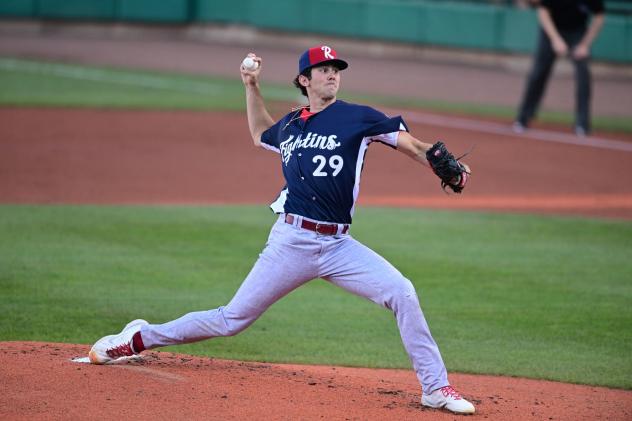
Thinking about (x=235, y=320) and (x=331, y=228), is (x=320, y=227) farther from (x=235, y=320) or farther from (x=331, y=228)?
(x=235, y=320)

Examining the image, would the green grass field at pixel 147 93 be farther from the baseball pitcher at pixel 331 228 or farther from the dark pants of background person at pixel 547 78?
the baseball pitcher at pixel 331 228

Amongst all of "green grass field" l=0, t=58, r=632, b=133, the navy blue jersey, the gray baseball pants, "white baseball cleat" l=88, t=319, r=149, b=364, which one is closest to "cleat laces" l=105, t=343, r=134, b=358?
"white baseball cleat" l=88, t=319, r=149, b=364

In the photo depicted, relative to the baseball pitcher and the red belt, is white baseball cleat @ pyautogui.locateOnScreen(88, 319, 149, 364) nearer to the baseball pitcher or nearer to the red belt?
the baseball pitcher

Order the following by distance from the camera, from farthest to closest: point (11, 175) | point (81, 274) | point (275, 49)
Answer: point (275, 49), point (11, 175), point (81, 274)

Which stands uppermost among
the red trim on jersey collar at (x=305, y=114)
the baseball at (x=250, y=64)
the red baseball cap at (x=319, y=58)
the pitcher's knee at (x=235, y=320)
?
the red baseball cap at (x=319, y=58)

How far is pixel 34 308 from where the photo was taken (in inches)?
304

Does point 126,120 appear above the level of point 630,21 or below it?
below

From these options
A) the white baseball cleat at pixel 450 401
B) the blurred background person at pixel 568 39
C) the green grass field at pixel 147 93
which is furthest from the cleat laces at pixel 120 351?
the green grass field at pixel 147 93

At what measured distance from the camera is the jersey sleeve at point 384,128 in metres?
5.50

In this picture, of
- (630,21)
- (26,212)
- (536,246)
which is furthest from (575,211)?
(630,21)

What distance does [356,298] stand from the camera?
8.69m

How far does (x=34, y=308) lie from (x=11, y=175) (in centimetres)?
541

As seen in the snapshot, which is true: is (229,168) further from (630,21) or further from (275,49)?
(275,49)

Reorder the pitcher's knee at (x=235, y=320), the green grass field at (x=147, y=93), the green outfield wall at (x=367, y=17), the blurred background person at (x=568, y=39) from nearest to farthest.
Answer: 1. the pitcher's knee at (x=235, y=320)
2. the blurred background person at (x=568, y=39)
3. the green grass field at (x=147, y=93)
4. the green outfield wall at (x=367, y=17)
